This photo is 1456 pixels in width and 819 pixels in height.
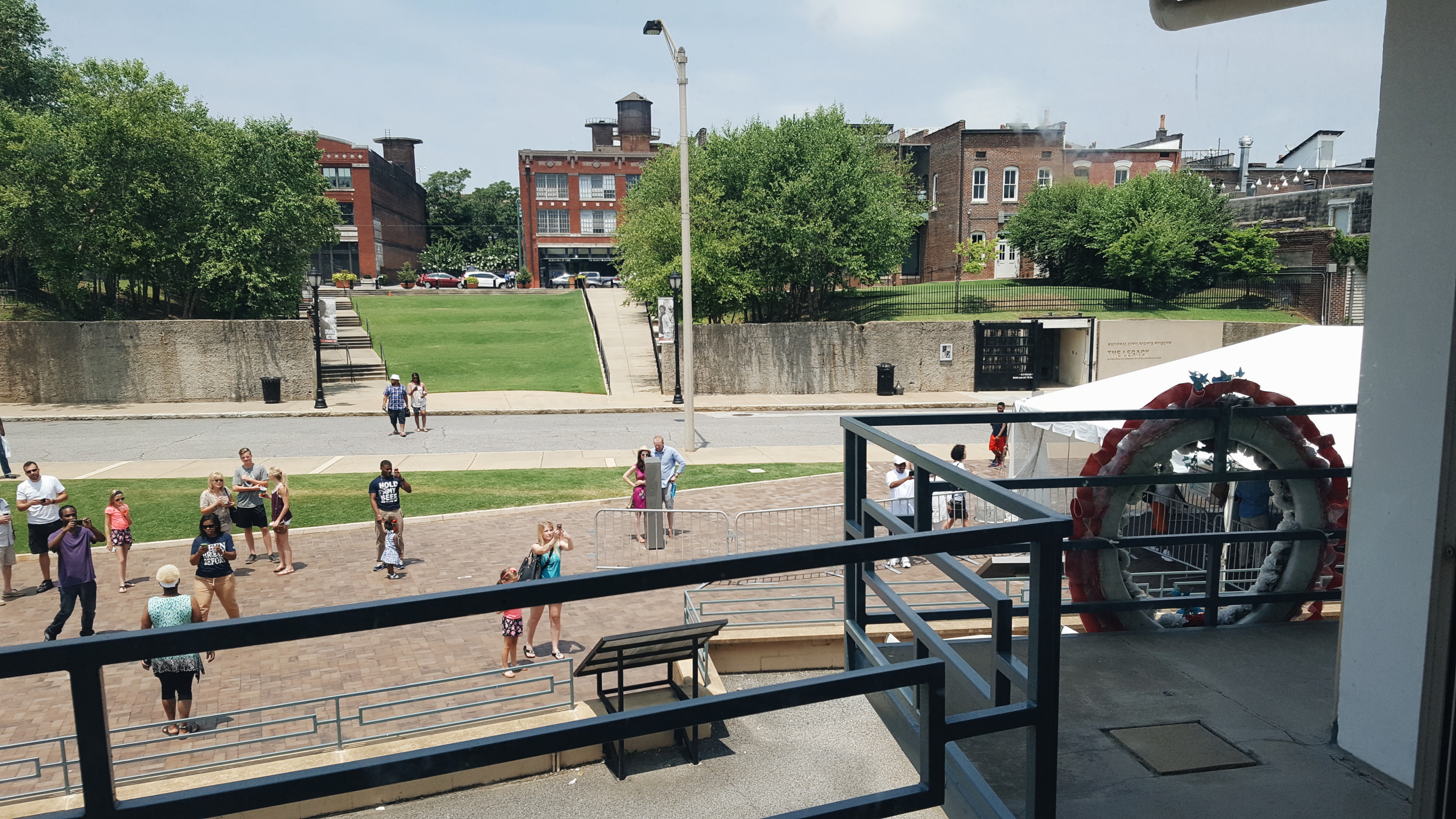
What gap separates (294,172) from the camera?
33.6 meters

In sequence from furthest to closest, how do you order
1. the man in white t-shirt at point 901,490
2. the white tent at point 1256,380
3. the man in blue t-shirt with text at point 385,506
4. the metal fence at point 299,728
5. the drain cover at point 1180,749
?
the man in white t-shirt at point 901,490 < the man in blue t-shirt with text at point 385,506 < the white tent at point 1256,380 < the metal fence at point 299,728 < the drain cover at point 1180,749

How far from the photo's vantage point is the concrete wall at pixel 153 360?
3108cm

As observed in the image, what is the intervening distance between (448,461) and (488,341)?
24.4m

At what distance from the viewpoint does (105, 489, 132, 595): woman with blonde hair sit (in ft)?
40.4

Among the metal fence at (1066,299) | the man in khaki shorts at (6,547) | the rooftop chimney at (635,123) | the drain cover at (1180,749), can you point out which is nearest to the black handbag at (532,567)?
the man in khaki shorts at (6,547)

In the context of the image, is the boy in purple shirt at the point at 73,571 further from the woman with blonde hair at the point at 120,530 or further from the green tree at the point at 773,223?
the green tree at the point at 773,223

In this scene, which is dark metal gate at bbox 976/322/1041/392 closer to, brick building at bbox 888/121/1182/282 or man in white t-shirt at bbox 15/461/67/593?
brick building at bbox 888/121/1182/282

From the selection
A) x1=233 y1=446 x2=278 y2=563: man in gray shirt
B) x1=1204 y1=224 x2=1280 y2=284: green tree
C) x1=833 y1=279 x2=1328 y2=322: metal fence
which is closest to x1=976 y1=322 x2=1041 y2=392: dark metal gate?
x1=833 y1=279 x2=1328 y2=322: metal fence

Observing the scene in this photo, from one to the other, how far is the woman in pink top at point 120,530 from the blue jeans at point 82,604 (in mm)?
1630

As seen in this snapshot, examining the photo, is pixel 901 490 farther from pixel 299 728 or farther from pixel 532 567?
pixel 299 728

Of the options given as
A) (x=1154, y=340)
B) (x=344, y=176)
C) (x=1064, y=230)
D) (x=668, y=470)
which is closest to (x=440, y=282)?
(x=344, y=176)

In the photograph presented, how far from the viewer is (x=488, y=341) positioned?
4516 cm

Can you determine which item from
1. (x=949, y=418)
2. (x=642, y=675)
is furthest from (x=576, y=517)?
(x=949, y=418)

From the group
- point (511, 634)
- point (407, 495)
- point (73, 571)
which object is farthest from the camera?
point (407, 495)
